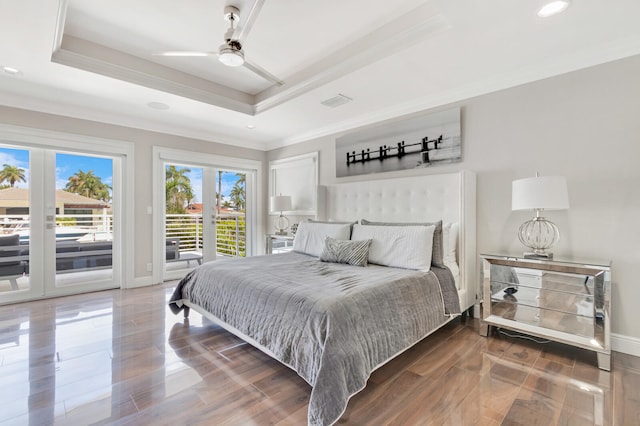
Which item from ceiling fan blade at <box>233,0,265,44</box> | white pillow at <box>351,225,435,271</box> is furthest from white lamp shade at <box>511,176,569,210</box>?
ceiling fan blade at <box>233,0,265,44</box>

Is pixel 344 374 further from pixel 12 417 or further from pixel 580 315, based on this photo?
pixel 580 315

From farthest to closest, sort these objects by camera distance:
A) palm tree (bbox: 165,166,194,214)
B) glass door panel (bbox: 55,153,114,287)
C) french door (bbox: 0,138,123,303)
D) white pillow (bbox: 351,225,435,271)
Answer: palm tree (bbox: 165,166,194,214) < glass door panel (bbox: 55,153,114,287) < french door (bbox: 0,138,123,303) < white pillow (bbox: 351,225,435,271)

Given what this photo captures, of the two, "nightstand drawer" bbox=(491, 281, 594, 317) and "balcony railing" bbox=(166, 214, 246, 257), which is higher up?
"balcony railing" bbox=(166, 214, 246, 257)

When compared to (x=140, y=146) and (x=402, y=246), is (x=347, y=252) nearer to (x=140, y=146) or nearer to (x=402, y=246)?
(x=402, y=246)

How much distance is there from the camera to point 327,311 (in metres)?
1.66

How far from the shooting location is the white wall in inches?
92.0

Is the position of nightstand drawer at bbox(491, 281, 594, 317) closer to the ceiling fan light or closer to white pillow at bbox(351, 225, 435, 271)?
white pillow at bbox(351, 225, 435, 271)

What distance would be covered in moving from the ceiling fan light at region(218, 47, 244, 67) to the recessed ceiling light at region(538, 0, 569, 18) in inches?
83.3

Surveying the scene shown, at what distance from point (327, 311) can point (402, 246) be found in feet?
4.49

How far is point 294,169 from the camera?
5.27 m

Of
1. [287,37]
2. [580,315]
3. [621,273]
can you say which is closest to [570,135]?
[621,273]

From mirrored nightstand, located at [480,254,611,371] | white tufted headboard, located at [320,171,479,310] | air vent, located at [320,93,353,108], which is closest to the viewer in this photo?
mirrored nightstand, located at [480,254,611,371]

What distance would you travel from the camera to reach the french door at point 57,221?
11.7ft

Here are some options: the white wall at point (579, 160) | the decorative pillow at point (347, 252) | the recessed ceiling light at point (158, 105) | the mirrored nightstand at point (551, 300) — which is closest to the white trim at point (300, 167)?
the decorative pillow at point (347, 252)
